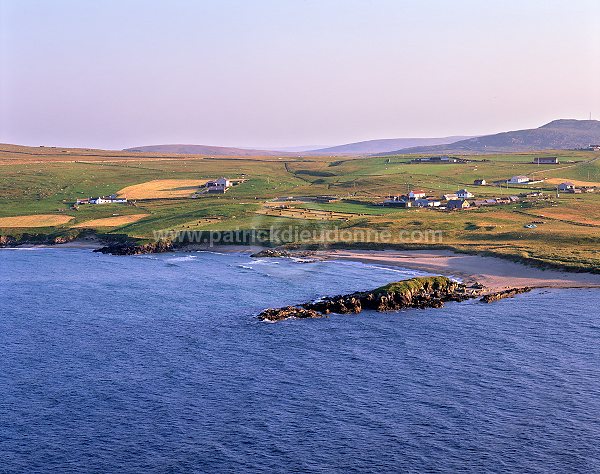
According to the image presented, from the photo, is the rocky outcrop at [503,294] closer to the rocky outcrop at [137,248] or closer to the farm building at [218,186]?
the rocky outcrop at [137,248]

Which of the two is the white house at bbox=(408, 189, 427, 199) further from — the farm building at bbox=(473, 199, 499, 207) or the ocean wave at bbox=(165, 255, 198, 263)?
the ocean wave at bbox=(165, 255, 198, 263)

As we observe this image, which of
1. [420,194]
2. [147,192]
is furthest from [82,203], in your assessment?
[420,194]

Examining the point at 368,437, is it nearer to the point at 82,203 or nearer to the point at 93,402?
the point at 93,402

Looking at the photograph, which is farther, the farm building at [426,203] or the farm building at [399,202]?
the farm building at [426,203]

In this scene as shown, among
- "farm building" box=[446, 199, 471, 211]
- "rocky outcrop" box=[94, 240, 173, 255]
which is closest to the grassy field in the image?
"rocky outcrop" box=[94, 240, 173, 255]

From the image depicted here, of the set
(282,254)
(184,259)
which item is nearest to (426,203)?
(282,254)

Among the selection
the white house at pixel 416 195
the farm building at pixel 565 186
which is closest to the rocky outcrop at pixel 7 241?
the white house at pixel 416 195
